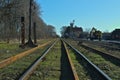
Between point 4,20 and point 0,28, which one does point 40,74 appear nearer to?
point 4,20

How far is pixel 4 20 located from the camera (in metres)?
55.8

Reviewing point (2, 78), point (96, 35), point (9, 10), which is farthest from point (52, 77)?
point (96, 35)

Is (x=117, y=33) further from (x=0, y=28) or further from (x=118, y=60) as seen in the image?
(x=118, y=60)

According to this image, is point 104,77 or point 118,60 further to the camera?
point 118,60

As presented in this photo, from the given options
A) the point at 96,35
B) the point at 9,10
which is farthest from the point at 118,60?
the point at 96,35

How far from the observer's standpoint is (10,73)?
14117mm

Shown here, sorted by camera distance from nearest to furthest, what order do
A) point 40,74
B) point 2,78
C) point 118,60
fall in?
point 2,78
point 40,74
point 118,60

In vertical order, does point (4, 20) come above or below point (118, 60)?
above

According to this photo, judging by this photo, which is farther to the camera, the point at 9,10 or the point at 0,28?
the point at 0,28

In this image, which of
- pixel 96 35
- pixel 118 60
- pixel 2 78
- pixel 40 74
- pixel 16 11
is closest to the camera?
pixel 2 78

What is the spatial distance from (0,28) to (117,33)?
131 feet

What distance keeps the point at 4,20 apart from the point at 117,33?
142ft

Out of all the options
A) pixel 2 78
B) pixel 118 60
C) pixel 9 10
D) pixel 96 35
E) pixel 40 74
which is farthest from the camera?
pixel 96 35

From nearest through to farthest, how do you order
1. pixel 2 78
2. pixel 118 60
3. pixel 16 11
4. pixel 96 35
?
1. pixel 2 78
2. pixel 118 60
3. pixel 16 11
4. pixel 96 35
